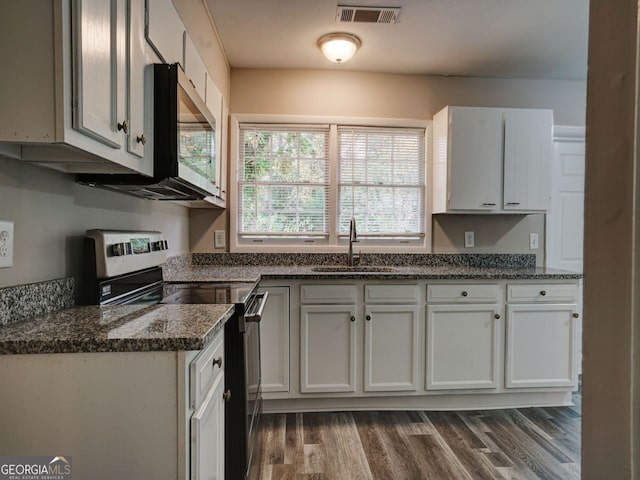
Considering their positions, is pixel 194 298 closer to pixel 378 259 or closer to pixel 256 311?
pixel 256 311

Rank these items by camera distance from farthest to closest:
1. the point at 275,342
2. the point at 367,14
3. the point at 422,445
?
1. the point at 275,342
2. the point at 367,14
3. the point at 422,445

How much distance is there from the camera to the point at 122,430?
0.91 metres

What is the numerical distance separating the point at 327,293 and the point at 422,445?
101cm

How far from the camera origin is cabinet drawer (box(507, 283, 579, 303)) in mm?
2480

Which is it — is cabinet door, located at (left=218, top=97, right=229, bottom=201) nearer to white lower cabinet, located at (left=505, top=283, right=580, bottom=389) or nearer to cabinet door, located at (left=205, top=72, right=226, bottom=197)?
cabinet door, located at (left=205, top=72, right=226, bottom=197)

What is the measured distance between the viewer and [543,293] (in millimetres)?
2488

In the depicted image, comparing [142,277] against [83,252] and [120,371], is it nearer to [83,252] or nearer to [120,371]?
[83,252]

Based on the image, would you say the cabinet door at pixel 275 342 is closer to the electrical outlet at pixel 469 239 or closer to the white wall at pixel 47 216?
the white wall at pixel 47 216

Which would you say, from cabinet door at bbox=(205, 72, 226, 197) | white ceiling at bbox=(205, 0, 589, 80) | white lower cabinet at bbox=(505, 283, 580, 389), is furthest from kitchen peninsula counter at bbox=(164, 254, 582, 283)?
white ceiling at bbox=(205, 0, 589, 80)

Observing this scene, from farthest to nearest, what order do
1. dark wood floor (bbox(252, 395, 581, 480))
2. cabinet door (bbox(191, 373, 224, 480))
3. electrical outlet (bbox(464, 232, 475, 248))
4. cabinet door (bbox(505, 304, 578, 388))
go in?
electrical outlet (bbox(464, 232, 475, 248)) < cabinet door (bbox(505, 304, 578, 388)) < dark wood floor (bbox(252, 395, 581, 480)) < cabinet door (bbox(191, 373, 224, 480))

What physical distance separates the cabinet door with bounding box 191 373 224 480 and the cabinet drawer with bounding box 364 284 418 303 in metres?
1.32

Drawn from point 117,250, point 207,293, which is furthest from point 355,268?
point 117,250

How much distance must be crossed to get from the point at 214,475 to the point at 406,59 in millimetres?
2811

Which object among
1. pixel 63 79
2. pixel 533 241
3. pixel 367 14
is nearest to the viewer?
pixel 63 79
